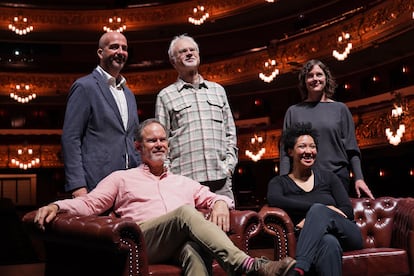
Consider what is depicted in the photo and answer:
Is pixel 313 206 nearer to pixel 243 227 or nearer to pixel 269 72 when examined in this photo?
pixel 243 227

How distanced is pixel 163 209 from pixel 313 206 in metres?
0.76

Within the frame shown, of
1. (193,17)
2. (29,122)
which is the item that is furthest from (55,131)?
(193,17)

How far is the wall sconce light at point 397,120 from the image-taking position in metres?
9.27

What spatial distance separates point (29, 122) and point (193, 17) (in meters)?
5.29

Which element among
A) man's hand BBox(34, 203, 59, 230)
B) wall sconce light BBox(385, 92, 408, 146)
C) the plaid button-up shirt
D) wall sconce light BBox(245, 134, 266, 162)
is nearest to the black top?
the plaid button-up shirt

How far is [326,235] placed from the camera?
104 inches

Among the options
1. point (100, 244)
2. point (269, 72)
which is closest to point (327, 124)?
point (100, 244)

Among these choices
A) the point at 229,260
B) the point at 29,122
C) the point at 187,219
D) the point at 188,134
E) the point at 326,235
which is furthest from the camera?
the point at 29,122

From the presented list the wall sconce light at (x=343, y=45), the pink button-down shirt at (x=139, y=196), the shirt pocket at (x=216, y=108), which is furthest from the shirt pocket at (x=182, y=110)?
the wall sconce light at (x=343, y=45)

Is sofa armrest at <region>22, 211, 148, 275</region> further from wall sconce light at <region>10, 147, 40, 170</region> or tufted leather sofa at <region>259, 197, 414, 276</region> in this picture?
wall sconce light at <region>10, 147, 40, 170</region>

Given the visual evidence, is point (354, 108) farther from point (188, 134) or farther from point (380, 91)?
point (188, 134)

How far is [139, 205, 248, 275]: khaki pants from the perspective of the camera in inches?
84.0

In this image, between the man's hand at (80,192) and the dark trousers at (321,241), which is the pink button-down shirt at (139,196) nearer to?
the man's hand at (80,192)

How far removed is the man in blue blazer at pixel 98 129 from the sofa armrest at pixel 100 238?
421mm
